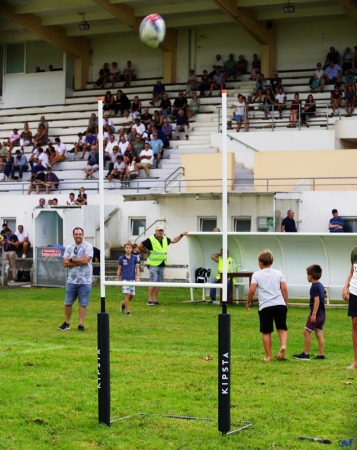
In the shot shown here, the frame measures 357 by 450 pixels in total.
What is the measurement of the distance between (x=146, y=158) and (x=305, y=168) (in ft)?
20.9

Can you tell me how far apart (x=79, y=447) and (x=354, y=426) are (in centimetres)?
275

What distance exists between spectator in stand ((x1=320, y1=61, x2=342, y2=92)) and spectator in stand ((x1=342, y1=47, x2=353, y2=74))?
0.67ft

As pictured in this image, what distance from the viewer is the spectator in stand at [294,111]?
116ft

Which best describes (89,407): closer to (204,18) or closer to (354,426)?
(354,426)

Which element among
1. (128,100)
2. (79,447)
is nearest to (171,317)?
(79,447)

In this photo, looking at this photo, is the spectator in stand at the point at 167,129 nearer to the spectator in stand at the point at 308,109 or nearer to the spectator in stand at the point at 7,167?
the spectator in stand at the point at 308,109

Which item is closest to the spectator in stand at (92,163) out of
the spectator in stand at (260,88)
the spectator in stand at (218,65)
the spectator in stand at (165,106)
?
the spectator in stand at (165,106)

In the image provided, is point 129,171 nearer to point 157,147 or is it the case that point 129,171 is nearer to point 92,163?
point 157,147

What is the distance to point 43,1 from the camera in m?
40.5

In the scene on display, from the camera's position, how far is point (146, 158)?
3512 centimetres

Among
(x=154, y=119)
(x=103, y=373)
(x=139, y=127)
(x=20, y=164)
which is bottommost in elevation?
(x=103, y=373)

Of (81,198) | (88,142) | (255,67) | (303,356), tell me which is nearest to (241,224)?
(81,198)

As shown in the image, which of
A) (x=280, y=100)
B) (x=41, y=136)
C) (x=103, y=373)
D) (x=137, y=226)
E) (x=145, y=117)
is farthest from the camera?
(x=41, y=136)

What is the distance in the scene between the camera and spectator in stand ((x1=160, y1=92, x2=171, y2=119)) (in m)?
38.4
